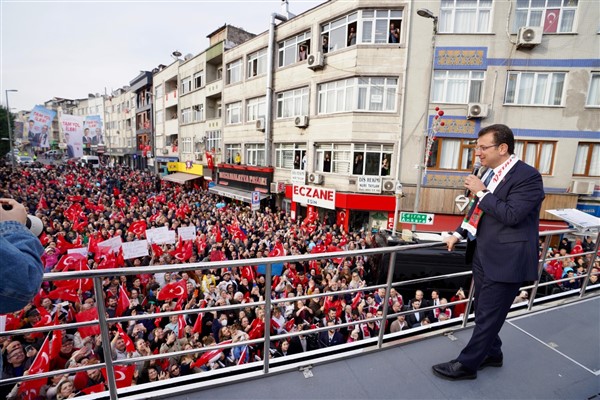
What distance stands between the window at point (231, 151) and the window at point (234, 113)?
1835 mm

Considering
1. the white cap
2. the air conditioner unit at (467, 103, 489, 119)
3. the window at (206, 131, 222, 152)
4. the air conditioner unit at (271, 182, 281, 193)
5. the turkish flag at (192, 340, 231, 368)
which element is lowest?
the turkish flag at (192, 340, 231, 368)

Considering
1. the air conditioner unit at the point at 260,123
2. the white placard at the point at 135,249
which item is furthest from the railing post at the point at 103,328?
the air conditioner unit at the point at 260,123

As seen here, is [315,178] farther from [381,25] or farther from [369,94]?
[381,25]

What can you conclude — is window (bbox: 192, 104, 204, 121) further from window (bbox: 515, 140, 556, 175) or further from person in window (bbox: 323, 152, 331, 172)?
window (bbox: 515, 140, 556, 175)

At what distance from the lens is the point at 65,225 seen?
1107 centimetres

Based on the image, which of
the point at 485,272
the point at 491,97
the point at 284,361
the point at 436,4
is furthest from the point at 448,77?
the point at 284,361

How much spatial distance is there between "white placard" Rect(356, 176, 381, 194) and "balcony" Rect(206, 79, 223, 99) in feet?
52.9

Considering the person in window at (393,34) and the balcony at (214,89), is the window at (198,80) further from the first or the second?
the person in window at (393,34)

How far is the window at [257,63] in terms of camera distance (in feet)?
68.2

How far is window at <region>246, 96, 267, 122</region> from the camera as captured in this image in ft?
68.7

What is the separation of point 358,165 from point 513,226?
44.1 ft

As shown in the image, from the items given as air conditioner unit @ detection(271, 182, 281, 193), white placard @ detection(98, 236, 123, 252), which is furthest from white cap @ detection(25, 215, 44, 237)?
air conditioner unit @ detection(271, 182, 281, 193)

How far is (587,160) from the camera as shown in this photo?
14031 millimetres

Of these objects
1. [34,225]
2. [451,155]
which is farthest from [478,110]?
[34,225]
